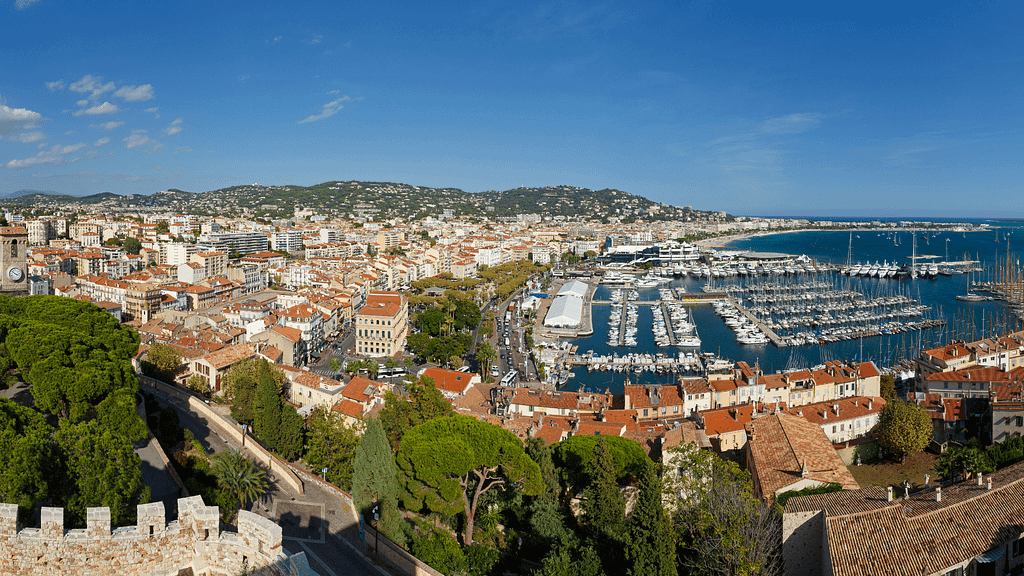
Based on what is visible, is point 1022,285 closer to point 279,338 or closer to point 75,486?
point 279,338

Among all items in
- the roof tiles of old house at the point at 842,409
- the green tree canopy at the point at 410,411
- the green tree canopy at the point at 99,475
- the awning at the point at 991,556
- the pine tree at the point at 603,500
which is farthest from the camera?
the roof tiles of old house at the point at 842,409

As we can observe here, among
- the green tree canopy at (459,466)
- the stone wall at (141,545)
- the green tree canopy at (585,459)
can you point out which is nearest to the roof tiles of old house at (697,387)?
the green tree canopy at (585,459)

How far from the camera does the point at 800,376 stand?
26.8 meters

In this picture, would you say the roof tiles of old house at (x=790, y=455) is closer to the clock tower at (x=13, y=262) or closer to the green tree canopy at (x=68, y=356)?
the green tree canopy at (x=68, y=356)

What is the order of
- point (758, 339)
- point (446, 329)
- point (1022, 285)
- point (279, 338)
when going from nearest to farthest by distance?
point (279, 338), point (446, 329), point (758, 339), point (1022, 285)

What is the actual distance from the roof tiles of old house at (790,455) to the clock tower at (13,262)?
2586cm

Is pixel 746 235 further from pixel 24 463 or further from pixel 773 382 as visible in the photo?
pixel 24 463

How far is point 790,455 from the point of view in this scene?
14.4m

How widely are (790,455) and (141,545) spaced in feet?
42.5

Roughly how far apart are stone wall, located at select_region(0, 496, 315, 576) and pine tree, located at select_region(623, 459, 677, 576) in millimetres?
7033

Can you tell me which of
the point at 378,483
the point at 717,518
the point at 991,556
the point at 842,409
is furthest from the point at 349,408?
the point at 991,556

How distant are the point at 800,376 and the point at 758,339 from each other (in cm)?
1516

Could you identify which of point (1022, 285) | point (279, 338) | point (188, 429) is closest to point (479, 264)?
point (279, 338)

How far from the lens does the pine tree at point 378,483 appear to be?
37.3ft
